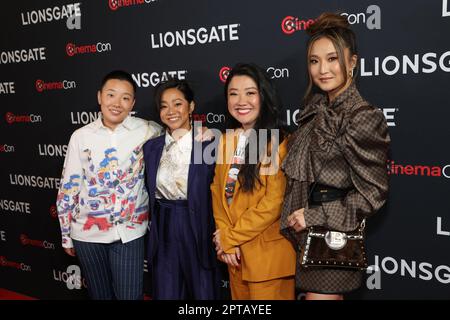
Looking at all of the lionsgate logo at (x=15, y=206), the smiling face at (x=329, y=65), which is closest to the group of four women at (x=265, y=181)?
the smiling face at (x=329, y=65)

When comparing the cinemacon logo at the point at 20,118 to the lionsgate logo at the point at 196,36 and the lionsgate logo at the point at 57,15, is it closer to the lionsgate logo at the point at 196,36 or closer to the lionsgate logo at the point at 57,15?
the lionsgate logo at the point at 57,15

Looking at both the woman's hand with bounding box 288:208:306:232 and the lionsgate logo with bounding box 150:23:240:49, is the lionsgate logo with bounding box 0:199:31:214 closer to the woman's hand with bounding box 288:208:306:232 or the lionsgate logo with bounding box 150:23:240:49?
the lionsgate logo with bounding box 150:23:240:49

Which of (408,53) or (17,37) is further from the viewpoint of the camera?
(17,37)

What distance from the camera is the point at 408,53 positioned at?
199cm

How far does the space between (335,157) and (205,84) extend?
1190mm

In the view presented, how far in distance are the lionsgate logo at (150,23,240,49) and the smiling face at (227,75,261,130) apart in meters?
0.60

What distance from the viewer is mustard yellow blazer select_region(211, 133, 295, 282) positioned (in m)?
1.88

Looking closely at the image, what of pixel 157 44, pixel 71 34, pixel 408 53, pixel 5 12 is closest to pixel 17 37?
pixel 5 12

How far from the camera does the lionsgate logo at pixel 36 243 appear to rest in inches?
138

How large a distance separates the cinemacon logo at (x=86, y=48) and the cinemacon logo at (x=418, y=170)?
6.57 ft

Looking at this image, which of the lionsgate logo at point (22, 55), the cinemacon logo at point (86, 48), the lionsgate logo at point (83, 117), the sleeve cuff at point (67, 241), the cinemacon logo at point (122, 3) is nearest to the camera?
the sleeve cuff at point (67, 241)

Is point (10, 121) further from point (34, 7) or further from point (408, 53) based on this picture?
point (408, 53)

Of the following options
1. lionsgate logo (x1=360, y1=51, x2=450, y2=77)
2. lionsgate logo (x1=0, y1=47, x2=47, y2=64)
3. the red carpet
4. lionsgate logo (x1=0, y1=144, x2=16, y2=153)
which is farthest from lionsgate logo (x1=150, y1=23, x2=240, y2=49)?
the red carpet

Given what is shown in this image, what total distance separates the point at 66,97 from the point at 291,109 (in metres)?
1.79
